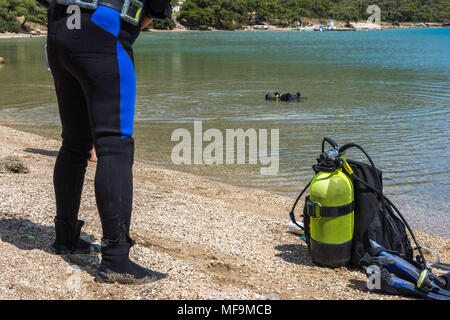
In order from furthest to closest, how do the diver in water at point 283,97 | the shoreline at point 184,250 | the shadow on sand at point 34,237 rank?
the diver in water at point 283,97, the shadow on sand at point 34,237, the shoreline at point 184,250

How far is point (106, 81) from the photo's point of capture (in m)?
2.79

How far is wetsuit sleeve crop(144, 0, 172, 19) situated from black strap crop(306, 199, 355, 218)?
1690 mm

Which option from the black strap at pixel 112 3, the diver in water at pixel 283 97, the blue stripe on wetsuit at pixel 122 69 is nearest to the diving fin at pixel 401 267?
the blue stripe on wetsuit at pixel 122 69

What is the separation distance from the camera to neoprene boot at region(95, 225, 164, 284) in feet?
9.59

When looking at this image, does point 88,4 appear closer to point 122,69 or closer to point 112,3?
point 112,3

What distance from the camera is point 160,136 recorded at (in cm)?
1114

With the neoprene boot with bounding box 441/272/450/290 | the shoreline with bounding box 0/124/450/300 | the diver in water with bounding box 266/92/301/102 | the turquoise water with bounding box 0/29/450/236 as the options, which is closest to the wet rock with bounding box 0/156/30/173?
the shoreline with bounding box 0/124/450/300

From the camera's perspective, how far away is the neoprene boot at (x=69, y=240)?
11.0ft

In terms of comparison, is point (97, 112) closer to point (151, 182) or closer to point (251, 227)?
point (251, 227)

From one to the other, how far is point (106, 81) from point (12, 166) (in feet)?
12.4

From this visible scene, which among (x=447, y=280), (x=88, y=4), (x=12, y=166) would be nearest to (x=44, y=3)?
(x=88, y=4)

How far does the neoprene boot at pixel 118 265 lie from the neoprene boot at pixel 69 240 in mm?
486

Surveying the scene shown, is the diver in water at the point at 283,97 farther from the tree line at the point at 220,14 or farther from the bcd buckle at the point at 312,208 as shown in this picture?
the tree line at the point at 220,14
